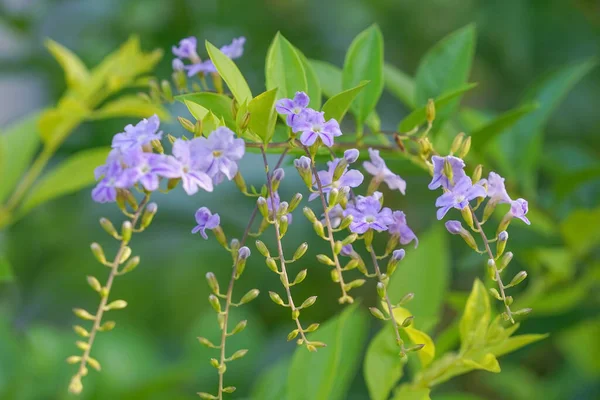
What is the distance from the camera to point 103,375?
1.29 m

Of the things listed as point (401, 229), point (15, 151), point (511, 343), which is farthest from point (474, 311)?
point (15, 151)

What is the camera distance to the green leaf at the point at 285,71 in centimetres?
74

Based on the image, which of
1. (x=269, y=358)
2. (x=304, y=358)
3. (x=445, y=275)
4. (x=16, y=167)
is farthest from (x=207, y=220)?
(x=269, y=358)

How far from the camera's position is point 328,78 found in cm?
97

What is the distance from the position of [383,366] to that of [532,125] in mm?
485

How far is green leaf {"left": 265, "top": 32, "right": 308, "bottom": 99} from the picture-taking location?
74 cm

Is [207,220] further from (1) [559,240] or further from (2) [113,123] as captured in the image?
(2) [113,123]

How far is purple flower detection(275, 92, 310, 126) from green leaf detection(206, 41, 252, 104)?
38 mm

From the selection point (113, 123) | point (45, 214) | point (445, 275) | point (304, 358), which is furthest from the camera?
point (45, 214)

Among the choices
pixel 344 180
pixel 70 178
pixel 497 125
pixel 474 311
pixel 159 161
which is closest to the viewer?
pixel 159 161

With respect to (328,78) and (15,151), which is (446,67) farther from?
(15,151)

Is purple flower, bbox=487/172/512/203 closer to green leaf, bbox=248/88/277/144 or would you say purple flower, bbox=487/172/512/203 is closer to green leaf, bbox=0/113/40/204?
green leaf, bbox=248/88/277/144

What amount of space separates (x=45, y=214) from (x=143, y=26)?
54 centimetres

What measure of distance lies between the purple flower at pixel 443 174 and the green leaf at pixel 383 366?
0.22 m
